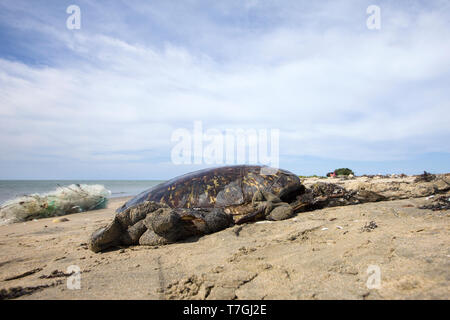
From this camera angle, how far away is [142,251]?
2932 millimetres

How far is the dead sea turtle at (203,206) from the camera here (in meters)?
3.16

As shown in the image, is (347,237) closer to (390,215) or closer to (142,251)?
(390,215)

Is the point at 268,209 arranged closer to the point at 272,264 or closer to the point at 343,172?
the point at 272,264

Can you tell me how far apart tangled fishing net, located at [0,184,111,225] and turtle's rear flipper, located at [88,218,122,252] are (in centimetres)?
527

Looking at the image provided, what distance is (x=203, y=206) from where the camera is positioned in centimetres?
406

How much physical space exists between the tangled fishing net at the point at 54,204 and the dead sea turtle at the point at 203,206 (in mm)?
4550

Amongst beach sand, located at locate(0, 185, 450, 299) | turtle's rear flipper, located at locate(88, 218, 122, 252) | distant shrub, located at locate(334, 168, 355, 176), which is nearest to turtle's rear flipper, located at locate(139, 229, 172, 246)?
beach sand, located at locate(0, 185, 450, 299)

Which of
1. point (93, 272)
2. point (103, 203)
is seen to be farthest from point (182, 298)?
point (103, 203)

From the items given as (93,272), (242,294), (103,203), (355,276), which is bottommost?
(103,203)

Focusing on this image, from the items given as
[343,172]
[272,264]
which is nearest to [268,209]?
[272,264]

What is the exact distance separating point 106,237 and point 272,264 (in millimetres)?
2074

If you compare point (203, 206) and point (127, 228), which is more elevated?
point (203, 206)

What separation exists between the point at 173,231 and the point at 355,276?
2108 mm

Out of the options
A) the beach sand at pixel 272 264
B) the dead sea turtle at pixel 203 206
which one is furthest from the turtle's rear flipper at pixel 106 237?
the beach sand at pixel 272 264
